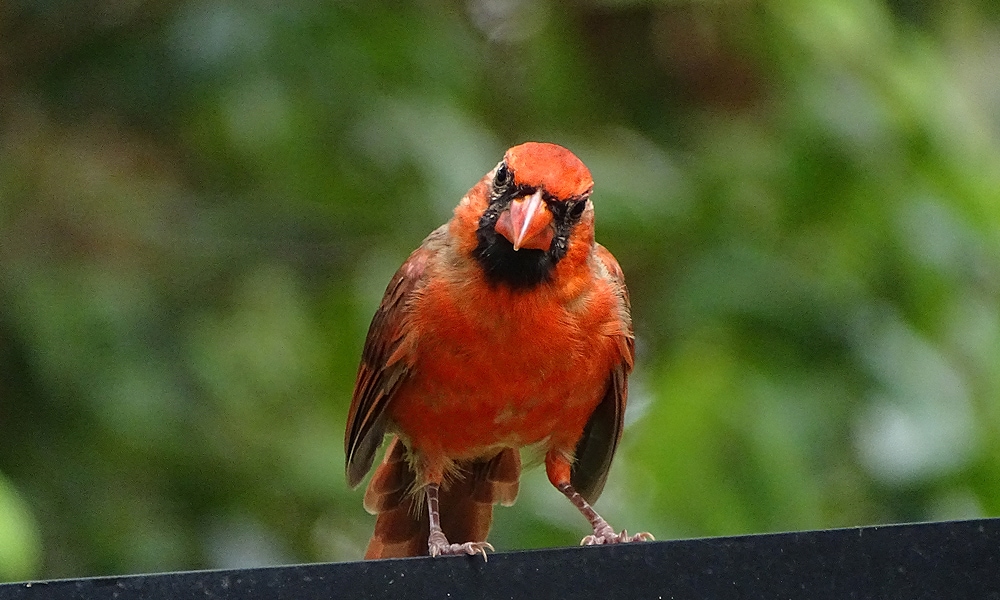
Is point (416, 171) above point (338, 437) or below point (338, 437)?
above

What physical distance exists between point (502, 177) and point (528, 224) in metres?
0.18

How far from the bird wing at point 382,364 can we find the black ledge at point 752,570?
1259 mm

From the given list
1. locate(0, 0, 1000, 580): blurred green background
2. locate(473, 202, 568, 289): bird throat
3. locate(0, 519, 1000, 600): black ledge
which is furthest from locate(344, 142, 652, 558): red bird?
locate(0, 519, 1000, 600): black ledge

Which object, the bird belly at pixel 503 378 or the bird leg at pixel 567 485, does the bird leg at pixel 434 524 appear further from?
the bird leg at pixel 567 485

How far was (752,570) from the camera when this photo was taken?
2.39 metres

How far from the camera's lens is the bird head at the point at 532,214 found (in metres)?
3.28

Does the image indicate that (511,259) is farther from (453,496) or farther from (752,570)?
(752,570)

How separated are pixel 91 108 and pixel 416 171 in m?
1.25

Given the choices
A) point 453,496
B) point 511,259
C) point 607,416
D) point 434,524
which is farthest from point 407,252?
point 511,259

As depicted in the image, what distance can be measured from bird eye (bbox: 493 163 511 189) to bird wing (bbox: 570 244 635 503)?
1.35ft

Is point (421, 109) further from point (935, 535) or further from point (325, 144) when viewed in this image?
point (935, 535)

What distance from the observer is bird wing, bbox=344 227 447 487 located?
3.64m

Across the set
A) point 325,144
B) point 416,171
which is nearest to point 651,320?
point 416,171

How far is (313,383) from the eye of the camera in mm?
4773
